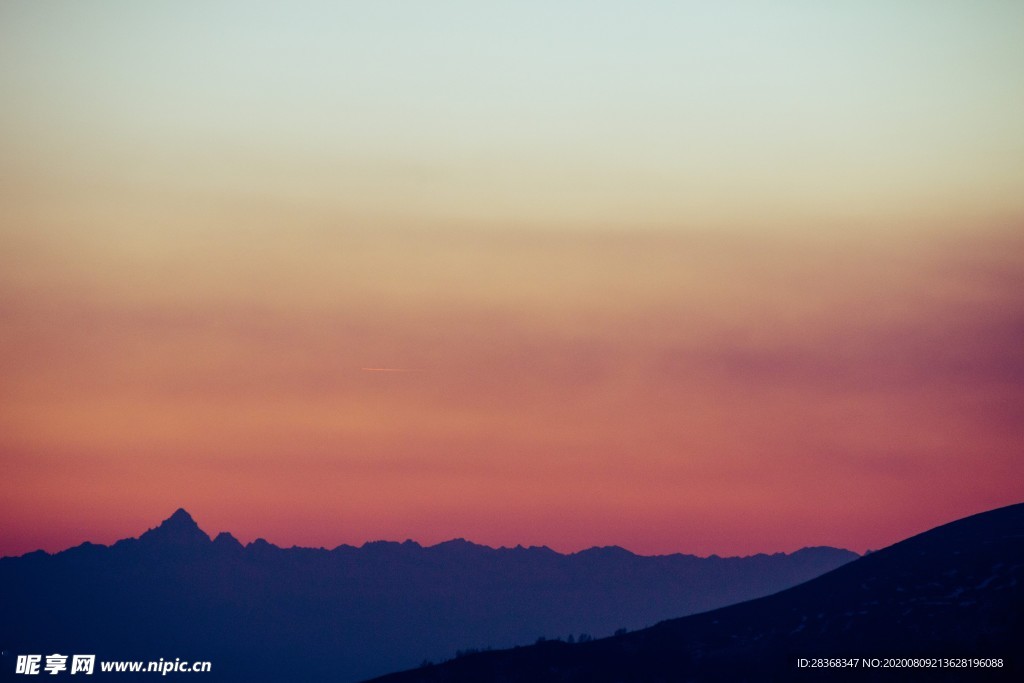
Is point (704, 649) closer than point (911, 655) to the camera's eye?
No

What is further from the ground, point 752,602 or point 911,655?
point 752,602

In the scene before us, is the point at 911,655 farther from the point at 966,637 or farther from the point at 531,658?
the point at 531,658

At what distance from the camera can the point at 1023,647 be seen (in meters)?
145

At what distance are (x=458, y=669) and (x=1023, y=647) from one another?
68.0 meters

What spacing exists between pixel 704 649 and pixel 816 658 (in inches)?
683

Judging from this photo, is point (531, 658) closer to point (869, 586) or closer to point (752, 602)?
point (752, 602)

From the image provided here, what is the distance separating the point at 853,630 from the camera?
15912 centimetres

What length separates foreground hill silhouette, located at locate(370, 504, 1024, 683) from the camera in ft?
493

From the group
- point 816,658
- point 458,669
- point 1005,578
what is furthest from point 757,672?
point 458,669

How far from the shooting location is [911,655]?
5896 inches

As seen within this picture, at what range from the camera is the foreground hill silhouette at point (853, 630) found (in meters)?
150

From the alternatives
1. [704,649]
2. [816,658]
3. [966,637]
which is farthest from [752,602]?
[966,637]

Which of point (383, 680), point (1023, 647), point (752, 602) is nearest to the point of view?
point (1023, 647)

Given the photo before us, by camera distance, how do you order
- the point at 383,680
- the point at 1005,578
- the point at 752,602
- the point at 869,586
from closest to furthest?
the point at 1005,578 → the point at 869,586 → the point at 752,602 → the point at 383,680
